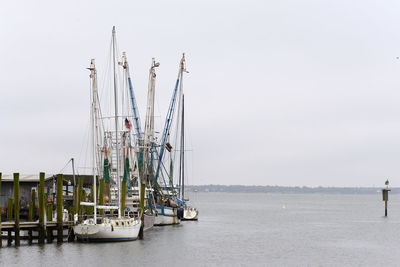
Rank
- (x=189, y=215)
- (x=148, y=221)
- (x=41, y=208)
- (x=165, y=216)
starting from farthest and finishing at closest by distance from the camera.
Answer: (x=189, y=215), (x=165, y=216), (x=148, y=221), (x=41, y=208)

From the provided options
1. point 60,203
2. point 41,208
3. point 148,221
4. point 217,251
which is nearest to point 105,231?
point 60,203

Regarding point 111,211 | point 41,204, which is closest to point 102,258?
point 41,204

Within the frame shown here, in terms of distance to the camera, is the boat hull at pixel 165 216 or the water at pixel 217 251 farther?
the boat hull at pixel 165 216

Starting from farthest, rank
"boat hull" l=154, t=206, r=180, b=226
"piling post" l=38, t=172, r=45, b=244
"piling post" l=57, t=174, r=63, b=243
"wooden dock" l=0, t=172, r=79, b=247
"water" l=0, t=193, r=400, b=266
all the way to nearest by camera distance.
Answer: "boat hull" l=154, t=206, r=180, b=226 < "piling post" l=57, t=174, r=63, b=243 < "piling post" l=38, t=172, r=45, b=244 < "wooden dock" l=0, t=172, r=79, b=247 < "water" l=0, t=193, r=400, b=266

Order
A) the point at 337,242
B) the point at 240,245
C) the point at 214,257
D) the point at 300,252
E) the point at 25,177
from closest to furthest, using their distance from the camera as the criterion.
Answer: the point at 214,257
the point at 300,252
the point at 240,245
the point at 337,242
the point at 25,177

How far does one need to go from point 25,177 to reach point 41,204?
23.4 metres

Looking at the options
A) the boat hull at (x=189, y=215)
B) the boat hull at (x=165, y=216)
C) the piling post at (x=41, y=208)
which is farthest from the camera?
the boat hull at (x=189, y=215)

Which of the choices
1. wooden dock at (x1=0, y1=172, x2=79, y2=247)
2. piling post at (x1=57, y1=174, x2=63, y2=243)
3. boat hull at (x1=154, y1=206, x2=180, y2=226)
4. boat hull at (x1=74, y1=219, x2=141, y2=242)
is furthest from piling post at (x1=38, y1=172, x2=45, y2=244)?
boat hull at (x1=154, y1=206, x2=180, y2=226)

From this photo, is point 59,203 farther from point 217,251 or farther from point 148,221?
point 148,221

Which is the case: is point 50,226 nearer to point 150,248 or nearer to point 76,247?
point 76,247

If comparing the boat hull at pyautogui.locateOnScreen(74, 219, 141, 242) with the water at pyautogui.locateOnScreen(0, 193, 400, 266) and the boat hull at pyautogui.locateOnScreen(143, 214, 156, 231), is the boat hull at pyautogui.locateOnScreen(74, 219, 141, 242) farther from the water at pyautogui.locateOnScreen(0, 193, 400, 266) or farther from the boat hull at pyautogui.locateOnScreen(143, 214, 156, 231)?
the boat hull at pyautogui.locateOnScreen(143, 214, 156, 231)

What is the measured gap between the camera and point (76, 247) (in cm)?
5397

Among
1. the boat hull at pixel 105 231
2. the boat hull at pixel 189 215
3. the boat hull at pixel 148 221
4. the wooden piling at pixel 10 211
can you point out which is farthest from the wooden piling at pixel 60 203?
the boat hull at pixel 189 215

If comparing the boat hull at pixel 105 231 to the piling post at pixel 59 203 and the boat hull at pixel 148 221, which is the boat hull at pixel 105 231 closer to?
the piling post at pixel 59 203
